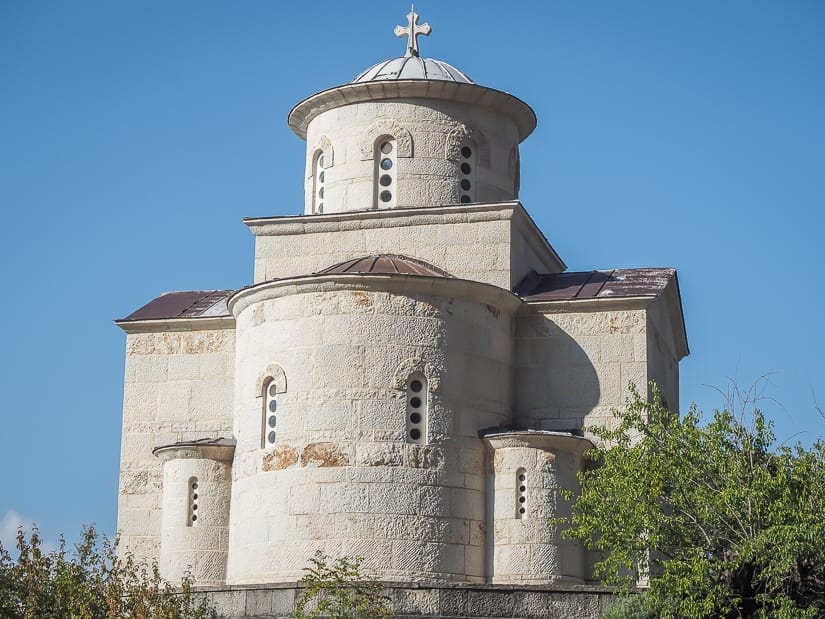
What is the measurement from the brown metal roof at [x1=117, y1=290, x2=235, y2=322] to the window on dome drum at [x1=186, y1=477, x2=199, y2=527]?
10.5 feet

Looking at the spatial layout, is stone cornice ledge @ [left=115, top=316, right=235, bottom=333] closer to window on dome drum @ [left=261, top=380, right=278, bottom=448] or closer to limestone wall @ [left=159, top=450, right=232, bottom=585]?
limestone wall @ [left=159, top=450, right=232, bottom=585]

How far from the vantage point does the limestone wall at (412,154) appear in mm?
26109

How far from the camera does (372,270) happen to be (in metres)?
23.0

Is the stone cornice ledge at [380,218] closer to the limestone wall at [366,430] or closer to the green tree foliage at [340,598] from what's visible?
the limestone wall at [366,430]

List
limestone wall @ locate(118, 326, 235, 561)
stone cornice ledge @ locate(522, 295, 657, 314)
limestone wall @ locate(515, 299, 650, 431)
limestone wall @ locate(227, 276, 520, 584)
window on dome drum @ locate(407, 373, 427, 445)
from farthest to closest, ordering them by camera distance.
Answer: limestone wall @ locate(118, 326, 235, 561)
stone cornice ledge @ locate(522, 295, 657, 314)
limestone wall @ locate(515, 299, 650, 431)
window on dome drum @ locate(407, 373, 427, 445)
limestone wall @ locate(227, 276, 520, 584)

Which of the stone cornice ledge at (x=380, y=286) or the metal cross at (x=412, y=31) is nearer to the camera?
the stone cornice ledge at (x=380, y=286)

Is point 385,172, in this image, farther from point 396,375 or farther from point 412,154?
point 396,375

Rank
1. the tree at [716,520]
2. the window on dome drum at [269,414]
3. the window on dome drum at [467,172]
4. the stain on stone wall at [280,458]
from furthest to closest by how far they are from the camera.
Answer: the window on dome drum at [467,172], the window on dome drum at [269,414], the stain on stone wall at [280,458], the tree at [716,520]

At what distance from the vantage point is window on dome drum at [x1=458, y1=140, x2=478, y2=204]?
86.2ft

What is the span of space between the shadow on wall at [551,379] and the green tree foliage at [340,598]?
4887 millimetres

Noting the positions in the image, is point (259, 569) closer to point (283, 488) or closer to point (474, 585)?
point (283, 488)

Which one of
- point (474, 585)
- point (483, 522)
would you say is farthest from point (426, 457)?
point (474, 585)

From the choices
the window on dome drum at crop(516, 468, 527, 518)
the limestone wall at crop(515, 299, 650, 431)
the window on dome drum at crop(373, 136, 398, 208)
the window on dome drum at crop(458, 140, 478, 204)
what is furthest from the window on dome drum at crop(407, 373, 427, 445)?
the window on dome drum at crop(458, 140, 478, 204)

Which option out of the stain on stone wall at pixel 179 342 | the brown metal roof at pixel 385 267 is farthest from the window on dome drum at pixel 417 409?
the stain on stone wall at pixel 179 342
